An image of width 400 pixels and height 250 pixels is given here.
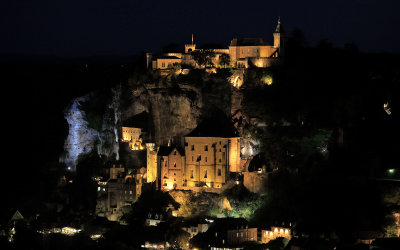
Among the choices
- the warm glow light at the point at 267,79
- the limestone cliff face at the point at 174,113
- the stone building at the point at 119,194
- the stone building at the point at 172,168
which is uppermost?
the warm glow light at the point at 267,79

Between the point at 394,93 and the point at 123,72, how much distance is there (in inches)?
1279

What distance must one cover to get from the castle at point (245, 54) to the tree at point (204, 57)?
0.72ft

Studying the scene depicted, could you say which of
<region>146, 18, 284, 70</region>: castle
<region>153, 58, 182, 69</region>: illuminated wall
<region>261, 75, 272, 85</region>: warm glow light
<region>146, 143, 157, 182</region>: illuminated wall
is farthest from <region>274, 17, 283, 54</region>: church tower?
<region>146, 143, 157, 182</region>: illuminated wall

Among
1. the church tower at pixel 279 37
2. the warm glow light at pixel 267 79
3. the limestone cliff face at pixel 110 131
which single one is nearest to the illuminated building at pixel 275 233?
the warm glow light at pixel 267 79

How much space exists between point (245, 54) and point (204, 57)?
155 inches

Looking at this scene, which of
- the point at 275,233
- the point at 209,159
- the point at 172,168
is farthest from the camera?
the point at 172,168

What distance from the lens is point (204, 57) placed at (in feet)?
235

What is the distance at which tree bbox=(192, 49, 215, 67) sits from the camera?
71.4 m

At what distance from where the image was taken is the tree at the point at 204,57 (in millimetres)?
71375

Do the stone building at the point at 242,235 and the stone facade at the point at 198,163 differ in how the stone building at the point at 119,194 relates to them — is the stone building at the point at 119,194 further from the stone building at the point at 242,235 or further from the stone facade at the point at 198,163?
the stone building at the point at 242,235

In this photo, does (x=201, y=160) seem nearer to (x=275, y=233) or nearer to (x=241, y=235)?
(x=241, y=235)

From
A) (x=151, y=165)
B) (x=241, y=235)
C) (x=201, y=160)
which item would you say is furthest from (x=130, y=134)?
(x=241, y=235)

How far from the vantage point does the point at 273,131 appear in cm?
6531

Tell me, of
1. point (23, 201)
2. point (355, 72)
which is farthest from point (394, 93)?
point (23, 201)
